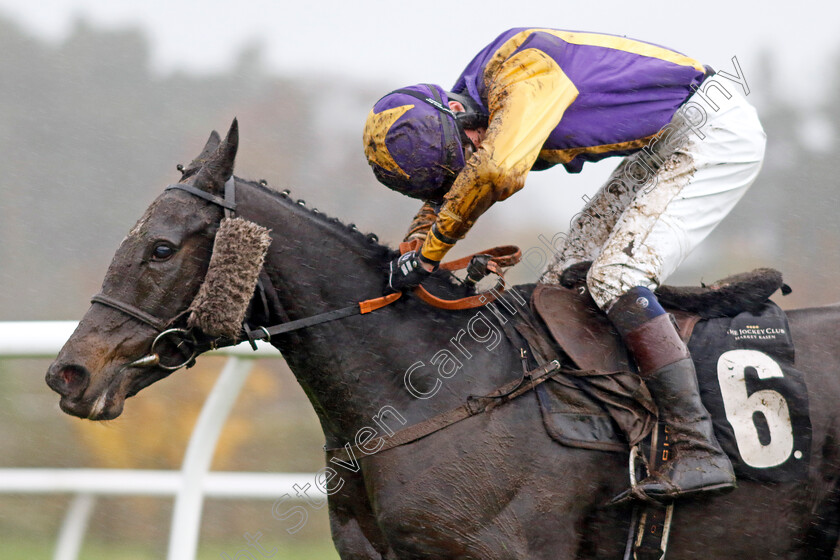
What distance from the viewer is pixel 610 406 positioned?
2.66m

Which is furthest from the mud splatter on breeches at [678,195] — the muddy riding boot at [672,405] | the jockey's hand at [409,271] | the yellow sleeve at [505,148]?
the jockey's hand at [409,271]

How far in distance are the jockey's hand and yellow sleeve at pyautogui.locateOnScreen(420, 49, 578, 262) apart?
0.03m

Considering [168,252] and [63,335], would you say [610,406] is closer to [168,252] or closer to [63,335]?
[168,252]

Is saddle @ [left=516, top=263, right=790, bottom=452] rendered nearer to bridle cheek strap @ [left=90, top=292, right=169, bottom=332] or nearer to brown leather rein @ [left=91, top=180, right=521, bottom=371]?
brown leather rein @ [left=91, top=180, right=521, bottom=371]

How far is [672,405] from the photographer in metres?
2.59

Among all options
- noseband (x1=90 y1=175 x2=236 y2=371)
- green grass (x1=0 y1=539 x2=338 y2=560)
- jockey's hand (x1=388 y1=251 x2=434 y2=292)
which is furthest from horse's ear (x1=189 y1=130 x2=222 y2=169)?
green grass (x1=0 y1=539 x2=338 y2=560)

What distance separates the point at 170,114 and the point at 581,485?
43.1 ft

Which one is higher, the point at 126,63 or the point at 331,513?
the point at 331,513

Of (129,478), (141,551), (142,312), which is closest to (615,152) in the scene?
(142,312)

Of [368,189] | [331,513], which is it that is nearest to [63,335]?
[331,513]

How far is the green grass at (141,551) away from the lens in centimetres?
416

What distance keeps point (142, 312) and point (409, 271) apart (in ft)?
2.77

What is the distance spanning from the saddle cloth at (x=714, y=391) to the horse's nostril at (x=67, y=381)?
1404 mm

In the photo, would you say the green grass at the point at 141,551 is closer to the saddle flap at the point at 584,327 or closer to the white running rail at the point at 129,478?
the white running rail at the point at 129,478
